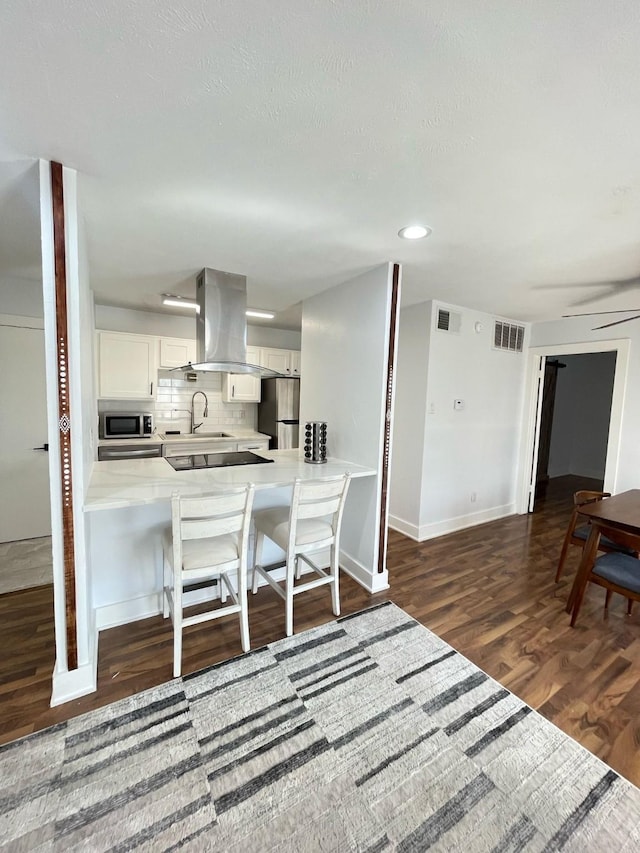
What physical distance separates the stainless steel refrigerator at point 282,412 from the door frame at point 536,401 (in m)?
2.92

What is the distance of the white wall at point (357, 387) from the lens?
2734mm

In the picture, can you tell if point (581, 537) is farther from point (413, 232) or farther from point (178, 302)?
point (178, 302)

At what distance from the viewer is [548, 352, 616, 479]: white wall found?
648 cm

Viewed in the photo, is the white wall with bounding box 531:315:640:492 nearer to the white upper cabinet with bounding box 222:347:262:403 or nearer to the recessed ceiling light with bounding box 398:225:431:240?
the recessed ceiling light with bounding box 398:225:431:240

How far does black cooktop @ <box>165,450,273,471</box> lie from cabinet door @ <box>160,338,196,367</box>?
5.36ft

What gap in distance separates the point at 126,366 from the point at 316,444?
8.07ft

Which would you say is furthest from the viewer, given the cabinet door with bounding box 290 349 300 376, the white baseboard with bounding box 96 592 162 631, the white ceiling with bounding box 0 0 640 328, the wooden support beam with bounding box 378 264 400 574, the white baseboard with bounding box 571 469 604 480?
the white baseboard with bounding box 571 469 604 480

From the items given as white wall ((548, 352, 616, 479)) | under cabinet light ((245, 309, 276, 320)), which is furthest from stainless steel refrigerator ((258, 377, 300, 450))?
white wall ((548, 352, 616, 479))

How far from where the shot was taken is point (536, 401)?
4500mm

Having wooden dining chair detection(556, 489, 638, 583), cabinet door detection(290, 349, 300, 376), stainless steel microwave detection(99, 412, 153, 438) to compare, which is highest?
cabinet door detection(290, 349, 300, 376)

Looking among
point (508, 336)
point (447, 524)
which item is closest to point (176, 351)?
point (447, 524)

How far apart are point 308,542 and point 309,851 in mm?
1359

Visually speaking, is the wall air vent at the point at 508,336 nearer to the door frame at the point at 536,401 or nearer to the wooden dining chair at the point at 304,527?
the door frame at the point at 536,401

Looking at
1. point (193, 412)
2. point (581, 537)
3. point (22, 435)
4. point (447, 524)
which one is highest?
point (193, 412)
